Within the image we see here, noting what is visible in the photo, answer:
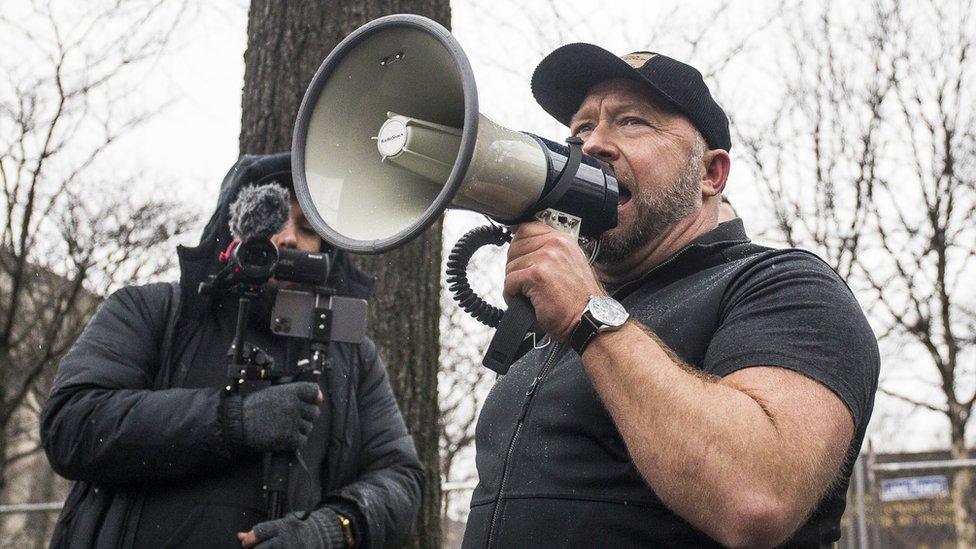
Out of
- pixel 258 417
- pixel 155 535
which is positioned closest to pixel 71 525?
pixel 155 535

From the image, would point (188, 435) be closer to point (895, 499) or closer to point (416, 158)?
point (416, 158)

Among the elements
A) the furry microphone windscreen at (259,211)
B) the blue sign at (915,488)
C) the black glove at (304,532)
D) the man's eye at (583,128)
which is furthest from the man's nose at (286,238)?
the blue sign at (915,488)

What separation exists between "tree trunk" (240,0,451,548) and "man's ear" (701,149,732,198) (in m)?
1.77

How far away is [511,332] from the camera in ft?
6.08

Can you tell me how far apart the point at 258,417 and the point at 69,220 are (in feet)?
40.3

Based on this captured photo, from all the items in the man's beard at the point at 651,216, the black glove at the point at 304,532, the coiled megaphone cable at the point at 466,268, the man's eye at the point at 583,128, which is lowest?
the black glove at the point at 304,532

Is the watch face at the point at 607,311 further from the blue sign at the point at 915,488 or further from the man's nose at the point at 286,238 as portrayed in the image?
the blue sign at the point at 915,488

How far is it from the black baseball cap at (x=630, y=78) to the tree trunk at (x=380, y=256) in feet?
5.18

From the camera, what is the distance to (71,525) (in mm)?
2633

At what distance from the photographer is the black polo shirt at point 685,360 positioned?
67.2 inches

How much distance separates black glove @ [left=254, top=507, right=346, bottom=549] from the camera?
2.56 m

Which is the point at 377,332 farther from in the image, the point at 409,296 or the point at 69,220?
the point at 69,220

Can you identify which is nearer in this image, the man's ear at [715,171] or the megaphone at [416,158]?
the megaphone at [416,158]

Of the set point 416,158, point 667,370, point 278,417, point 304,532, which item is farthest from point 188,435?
point 667,370
